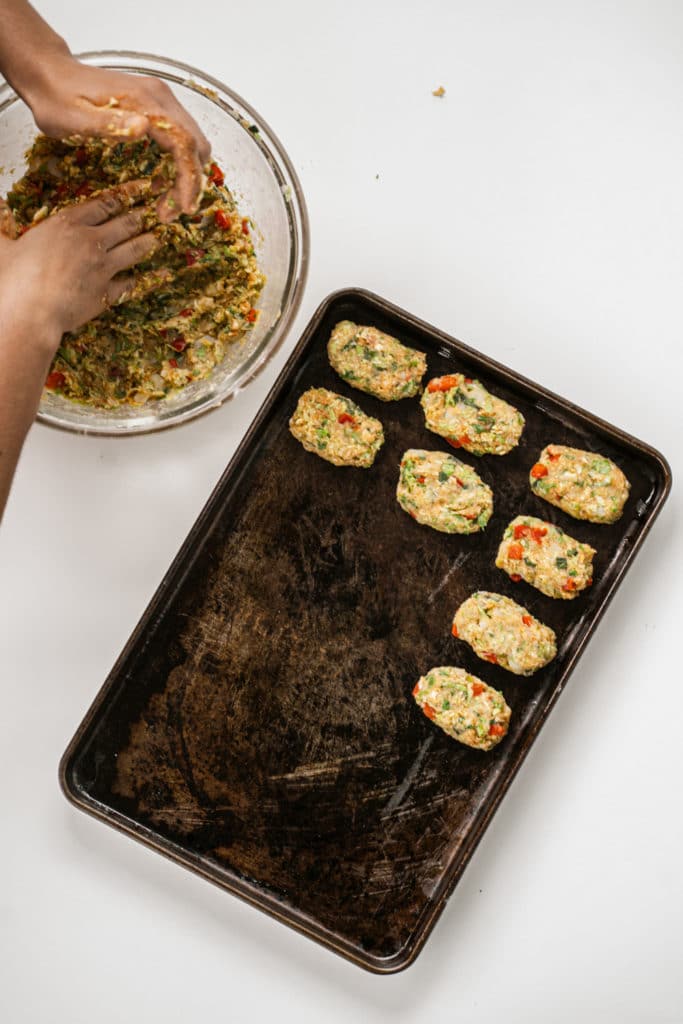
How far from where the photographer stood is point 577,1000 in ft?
6.82

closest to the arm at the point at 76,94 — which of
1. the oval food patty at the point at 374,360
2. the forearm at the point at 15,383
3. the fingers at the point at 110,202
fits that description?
the fingers at the point at 110,202

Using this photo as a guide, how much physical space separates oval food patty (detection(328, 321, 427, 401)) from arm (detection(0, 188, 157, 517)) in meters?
0.50

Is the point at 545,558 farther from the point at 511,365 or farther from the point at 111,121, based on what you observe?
the point at 111,121

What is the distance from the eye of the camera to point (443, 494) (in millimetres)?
1909

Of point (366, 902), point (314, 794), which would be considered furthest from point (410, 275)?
point (366, 902)

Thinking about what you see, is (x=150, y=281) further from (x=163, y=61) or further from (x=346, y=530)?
(x=346, y=530)

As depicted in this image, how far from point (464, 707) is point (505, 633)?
19 cm

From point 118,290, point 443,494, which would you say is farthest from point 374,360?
point 118,290

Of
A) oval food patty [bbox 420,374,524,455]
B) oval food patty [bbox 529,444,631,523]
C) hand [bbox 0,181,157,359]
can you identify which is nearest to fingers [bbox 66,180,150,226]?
hand [bbox 0,181,157,359]

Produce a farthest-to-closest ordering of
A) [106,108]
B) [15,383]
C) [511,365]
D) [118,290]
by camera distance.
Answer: [511,365] → [118,290] → [106,108] → [15,383]

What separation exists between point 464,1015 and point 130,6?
2570 mm

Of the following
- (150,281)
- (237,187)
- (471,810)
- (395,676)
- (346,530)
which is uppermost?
(237,187)

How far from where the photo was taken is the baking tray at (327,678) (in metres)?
1.95

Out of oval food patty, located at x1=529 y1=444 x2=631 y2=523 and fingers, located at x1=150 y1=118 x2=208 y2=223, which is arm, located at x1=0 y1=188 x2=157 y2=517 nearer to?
fingers, located at x1=150 y1=118 x2=208 y2=223
